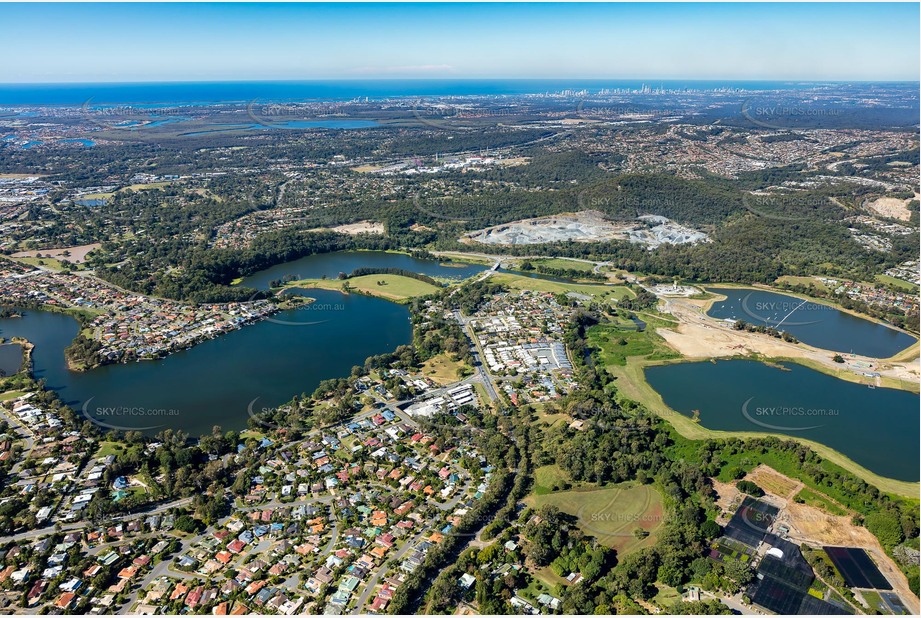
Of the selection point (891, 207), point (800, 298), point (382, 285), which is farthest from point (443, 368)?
point (891, 207)

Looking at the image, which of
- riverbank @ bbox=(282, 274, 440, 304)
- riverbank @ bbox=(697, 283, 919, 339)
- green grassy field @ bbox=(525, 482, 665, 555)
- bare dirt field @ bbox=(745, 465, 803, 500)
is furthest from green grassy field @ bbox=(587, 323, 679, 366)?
riverbank @ bbox=(282, 274, 440, 304)

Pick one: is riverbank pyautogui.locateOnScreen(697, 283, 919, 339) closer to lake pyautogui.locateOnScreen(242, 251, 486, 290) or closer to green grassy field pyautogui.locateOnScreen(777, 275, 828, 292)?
green grassy field pyautogui.locateOnScreen(777, 275, 828, 292)

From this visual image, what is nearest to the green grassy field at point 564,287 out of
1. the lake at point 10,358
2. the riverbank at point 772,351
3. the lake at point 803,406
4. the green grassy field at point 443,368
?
the riverbank at point 772,351

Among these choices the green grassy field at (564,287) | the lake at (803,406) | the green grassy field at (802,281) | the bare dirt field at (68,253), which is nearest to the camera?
the lake at (803,406)

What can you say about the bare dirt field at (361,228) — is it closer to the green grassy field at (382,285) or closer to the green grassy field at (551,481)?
the green grassy field at (382,285)

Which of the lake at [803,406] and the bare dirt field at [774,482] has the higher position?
the lake at [803,406]

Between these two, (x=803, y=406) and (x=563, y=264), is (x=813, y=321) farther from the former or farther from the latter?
(x=563, y=264)
